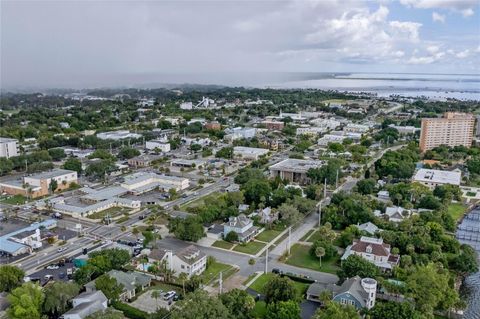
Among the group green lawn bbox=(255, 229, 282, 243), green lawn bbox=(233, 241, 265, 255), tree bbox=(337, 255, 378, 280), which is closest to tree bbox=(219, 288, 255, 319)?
tree bbox=(337, 255, 378, 280)

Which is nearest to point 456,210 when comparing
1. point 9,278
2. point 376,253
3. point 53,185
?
point 376,253

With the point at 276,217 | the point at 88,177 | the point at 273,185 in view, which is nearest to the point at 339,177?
the point at 273,185

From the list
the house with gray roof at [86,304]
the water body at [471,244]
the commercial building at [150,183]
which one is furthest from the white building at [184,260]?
the commercial building at [150,183]

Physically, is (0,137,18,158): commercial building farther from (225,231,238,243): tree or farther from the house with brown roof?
the house with brown roof

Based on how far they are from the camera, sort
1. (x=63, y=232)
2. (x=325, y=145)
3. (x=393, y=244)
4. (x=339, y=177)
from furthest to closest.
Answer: (x=325, y=145) → (x=339, y=177) → (x=63, y=232) → (x=393, y=244)

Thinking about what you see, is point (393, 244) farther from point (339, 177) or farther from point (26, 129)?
point (26, 129)
